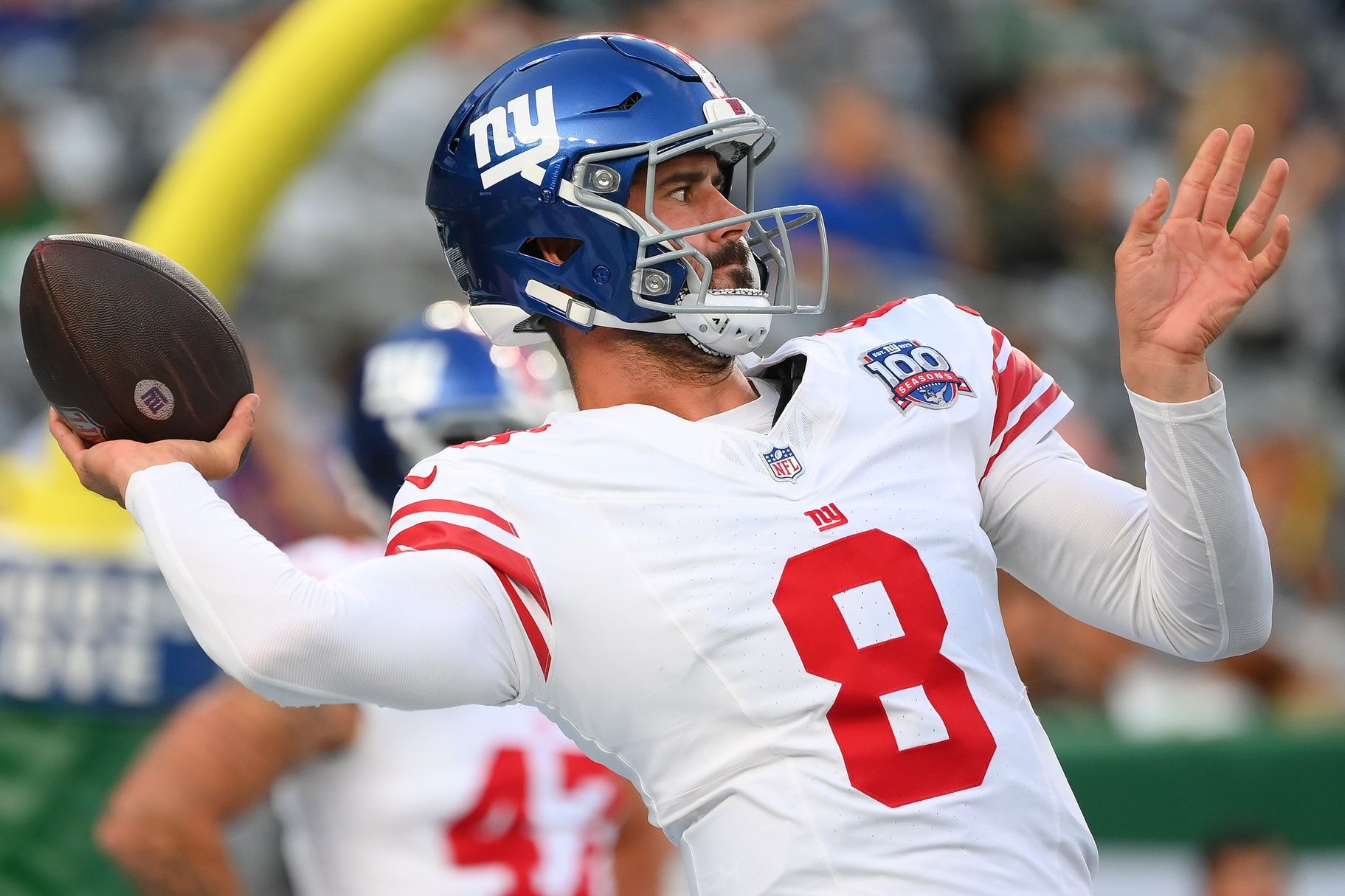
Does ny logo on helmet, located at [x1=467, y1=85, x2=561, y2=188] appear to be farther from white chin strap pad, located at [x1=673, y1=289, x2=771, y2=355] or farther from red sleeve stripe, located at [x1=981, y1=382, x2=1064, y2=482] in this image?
red sleeve stripe, located at [x1=981, y1=382, x2=1064, y2=482]

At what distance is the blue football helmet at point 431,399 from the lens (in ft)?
11.1

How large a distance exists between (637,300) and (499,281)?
25 centimetres

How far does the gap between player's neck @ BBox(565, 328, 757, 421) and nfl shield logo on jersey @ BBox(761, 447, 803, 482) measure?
0.14 meters

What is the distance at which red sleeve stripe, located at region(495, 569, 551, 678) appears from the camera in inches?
77.8

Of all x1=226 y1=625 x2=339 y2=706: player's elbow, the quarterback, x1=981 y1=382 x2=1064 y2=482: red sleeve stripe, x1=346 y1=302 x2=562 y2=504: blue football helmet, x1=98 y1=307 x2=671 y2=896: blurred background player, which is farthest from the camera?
x1=346 y1=302 x2=562 y2=504: blue football helmet

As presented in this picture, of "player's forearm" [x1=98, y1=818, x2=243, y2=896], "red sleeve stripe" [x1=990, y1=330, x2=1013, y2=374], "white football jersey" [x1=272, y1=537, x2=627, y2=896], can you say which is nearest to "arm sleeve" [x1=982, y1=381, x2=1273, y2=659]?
"red sleeve stripe" [x1=990, y1=330, x2=1013, y2=374]

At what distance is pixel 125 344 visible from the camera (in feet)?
6.81

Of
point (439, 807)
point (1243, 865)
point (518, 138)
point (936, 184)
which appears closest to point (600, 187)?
point (518, 138)

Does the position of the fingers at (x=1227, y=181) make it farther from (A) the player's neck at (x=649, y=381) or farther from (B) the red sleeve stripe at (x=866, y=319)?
(A) the player's neck at (x=649, y=381)

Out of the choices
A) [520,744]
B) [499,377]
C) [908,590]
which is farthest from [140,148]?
[908,590]

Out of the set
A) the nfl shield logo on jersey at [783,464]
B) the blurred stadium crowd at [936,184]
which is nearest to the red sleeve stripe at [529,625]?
the nfl shield logo on jersey at [783,464]

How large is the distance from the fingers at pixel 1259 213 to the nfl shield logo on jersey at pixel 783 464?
615mm

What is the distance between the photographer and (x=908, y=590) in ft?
6.67

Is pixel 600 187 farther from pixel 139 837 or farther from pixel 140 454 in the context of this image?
pixel 139 837
